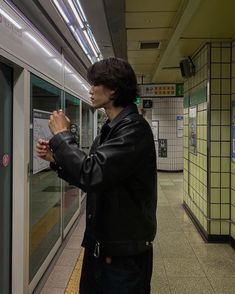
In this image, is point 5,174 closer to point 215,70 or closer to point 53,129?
point 53,129

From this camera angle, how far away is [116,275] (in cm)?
112

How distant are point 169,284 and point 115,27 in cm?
252

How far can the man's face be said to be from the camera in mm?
1163

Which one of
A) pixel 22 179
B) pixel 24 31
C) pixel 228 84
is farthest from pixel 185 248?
pixel 24 31

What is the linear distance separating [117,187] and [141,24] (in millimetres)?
3180

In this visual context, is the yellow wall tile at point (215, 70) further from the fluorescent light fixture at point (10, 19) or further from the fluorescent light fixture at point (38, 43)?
the fluorescent light fixture at point (10, 19)

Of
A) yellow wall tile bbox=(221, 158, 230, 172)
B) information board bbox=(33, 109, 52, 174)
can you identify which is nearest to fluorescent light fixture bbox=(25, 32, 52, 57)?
information board bbox=(33, 109, 52, 174)

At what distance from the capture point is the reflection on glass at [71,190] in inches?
159

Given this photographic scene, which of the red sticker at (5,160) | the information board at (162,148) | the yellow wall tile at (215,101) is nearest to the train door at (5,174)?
the red sticker at (5,160)

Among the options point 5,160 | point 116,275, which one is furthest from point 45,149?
point 5,160

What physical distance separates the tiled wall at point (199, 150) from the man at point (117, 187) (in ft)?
10.0

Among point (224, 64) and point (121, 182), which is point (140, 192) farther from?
point (224, 64)

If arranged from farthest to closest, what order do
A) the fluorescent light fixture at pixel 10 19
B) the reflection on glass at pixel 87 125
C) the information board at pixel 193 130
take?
the reflection on glass at pixel 87 125 → the information board at pixel 193 130 → the fluorescent light fixture at pixel 10 19

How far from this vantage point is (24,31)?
2.28 metres
